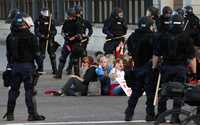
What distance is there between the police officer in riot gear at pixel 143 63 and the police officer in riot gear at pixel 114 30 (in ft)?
24.0

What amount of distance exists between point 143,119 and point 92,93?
375 centimetres

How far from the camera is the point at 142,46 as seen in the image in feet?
39.0

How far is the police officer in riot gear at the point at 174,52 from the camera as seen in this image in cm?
1141

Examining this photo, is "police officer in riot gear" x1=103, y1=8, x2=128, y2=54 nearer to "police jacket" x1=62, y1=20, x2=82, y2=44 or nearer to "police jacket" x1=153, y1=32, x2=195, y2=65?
"police jacket" x1=62, y1=20, x2=82, y2=44

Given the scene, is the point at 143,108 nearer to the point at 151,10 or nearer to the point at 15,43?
the point at 151,10

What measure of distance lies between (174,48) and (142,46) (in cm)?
67

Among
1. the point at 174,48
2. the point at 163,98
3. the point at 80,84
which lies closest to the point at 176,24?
the point at 174,48

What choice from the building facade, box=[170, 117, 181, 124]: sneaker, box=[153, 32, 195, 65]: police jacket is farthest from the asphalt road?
the building facade

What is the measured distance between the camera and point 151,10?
579 inches

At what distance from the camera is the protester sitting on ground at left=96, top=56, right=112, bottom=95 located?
1579 centimetres

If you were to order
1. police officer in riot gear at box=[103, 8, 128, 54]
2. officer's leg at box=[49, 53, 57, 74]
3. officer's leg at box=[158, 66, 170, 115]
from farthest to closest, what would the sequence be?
officer's leg at box=[49, 53, 57, 74] < police officer in riot gear at box=[103, 8, 128, 54] < officer's leg at box=[158, 66, 170, 115]

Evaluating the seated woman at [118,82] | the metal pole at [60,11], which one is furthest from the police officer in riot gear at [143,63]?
the metal pole at [60,11]

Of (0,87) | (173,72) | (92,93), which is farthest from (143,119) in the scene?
(0,87)

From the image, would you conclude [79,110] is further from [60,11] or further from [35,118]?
[60,11]
